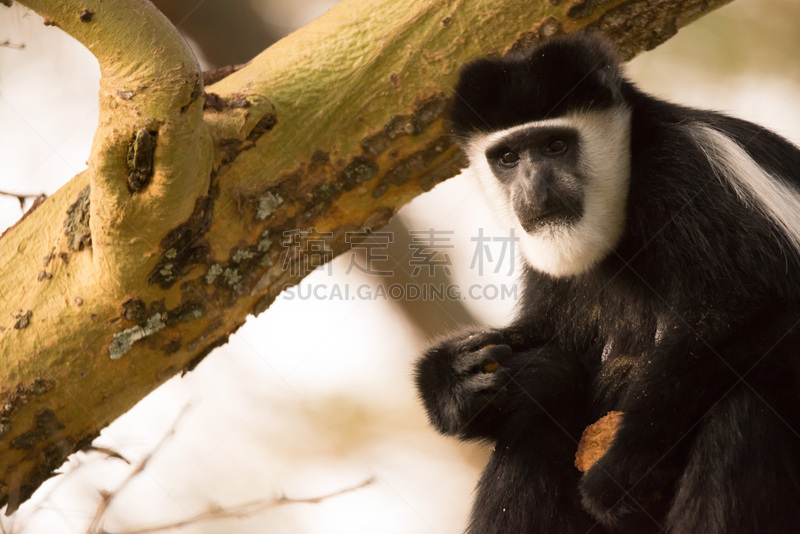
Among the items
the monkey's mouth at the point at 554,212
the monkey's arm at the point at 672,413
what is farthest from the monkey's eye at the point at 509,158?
the monkey's arm at the point at 672,413

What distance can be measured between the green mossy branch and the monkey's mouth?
462 mm

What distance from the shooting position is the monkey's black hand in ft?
8.82

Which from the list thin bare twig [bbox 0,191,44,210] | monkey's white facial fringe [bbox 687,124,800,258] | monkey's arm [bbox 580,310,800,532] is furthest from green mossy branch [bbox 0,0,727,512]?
monkey's arm [bbox 580,310,800,532]

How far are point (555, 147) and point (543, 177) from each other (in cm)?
18

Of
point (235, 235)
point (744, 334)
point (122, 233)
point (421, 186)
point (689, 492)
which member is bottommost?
point (689, 492)

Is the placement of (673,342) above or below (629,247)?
below

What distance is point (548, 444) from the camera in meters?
2.62

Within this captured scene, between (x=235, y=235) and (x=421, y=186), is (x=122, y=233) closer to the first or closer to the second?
(x=235, y=235)

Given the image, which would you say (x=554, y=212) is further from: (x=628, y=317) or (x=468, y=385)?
(x=468, y=385)

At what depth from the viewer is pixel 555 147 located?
9.04 feet

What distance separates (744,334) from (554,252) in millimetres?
690

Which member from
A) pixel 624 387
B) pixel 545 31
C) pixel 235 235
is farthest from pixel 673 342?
pixel 235 235

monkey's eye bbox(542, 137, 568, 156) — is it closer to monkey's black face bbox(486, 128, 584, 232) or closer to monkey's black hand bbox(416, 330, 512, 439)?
monkey's black face bbox(486, 128, 584, 232)

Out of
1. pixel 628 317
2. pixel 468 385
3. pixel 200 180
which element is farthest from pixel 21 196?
pixel 628 317
